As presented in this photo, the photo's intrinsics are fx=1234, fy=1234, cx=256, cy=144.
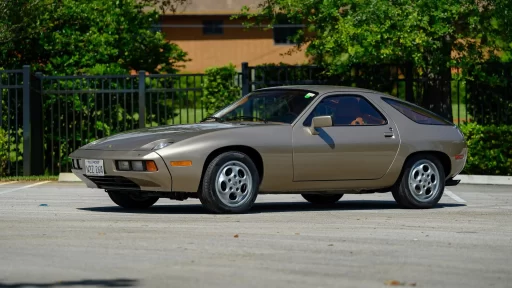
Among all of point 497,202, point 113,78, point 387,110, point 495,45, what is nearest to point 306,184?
point 387,110

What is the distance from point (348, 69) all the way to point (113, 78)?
437 centimetres

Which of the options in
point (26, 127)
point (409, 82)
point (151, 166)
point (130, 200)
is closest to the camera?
point (151, 166)

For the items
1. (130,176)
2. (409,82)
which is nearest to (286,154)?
(130,176)

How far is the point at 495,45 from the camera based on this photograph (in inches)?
934

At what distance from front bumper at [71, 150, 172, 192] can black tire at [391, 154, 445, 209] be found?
3014 millimetres

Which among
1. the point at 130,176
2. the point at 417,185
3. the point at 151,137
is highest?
the point at 151,137

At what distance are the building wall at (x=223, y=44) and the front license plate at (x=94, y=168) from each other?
139 ft

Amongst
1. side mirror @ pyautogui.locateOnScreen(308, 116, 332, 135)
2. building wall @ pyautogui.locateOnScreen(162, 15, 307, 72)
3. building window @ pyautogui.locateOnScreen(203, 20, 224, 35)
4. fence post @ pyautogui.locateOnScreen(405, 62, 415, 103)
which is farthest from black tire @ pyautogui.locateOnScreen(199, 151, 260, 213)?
building window @ pyautogui.locateOnScreen(203, 20, 224, 35)

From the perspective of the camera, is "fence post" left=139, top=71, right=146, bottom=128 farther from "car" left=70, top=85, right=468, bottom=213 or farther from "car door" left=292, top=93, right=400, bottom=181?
"car door" left=292, top=93, right=400, bottom=181

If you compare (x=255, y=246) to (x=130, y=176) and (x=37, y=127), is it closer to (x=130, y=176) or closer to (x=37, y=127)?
(x=130, y=176)

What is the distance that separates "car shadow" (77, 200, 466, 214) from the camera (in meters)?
13.9

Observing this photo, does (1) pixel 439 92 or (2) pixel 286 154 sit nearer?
(2) pixel 286 154

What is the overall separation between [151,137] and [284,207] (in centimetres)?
241

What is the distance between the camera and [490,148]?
71.8 ft
